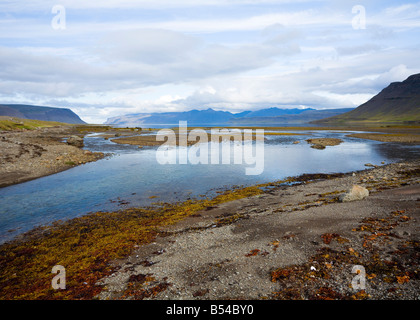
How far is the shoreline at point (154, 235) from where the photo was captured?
10.4 metres

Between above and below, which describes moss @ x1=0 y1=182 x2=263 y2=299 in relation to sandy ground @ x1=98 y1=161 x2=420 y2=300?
below

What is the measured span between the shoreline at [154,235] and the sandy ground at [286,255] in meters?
0.08

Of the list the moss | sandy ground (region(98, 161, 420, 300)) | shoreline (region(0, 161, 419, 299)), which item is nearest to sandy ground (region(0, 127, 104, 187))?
the moss

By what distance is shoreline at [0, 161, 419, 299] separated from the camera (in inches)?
410

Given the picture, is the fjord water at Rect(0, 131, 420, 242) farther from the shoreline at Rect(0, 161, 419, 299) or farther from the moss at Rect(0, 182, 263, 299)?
the shoreline at Rect(0, 161, 419, 299)

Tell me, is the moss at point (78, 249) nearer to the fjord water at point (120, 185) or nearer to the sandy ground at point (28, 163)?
the fjord water at point (120, 185)

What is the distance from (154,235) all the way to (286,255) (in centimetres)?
912

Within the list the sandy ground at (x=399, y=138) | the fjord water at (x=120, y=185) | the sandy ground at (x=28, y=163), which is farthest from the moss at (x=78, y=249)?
the sandy ground at (x=399, y=138)

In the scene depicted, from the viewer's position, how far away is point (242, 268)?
36.4 feet

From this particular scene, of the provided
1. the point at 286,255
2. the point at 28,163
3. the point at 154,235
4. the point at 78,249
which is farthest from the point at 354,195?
the point at 28,163

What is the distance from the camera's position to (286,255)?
11859mm

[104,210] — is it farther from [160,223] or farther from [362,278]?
[362,278]

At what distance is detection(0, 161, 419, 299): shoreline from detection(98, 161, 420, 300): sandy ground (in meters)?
0.08
